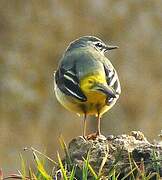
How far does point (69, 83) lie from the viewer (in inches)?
299

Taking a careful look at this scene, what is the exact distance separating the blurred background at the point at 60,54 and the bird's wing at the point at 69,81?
21.1 ft

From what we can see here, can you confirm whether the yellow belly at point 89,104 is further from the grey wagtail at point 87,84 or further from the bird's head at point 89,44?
the bird's head at point 89,44

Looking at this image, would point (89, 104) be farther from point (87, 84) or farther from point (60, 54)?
point (60, 54)

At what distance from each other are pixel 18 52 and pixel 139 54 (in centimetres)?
175

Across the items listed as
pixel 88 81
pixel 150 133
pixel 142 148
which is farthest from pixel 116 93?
pixel 150 133

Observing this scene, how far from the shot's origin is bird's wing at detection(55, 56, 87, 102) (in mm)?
7428

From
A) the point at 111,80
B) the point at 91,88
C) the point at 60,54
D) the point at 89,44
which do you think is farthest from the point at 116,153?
the point at 60,54

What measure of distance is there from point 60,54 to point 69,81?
6842 mm

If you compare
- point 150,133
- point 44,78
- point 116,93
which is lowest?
point 116,93

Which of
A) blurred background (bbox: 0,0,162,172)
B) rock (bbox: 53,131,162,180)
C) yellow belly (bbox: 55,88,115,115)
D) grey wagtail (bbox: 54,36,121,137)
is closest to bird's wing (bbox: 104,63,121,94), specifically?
grey wagtail (bbox: 54,36,121,137)

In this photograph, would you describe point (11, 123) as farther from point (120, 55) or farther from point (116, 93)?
point (116, 93)

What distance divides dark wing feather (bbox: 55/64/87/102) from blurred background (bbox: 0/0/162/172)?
6462mm

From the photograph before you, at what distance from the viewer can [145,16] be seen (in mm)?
14617

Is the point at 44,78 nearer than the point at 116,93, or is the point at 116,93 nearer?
the point at 116,93
